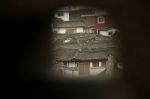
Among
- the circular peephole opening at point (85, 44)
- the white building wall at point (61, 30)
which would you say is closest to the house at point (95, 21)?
the circular peephole opening at point (85, 44)

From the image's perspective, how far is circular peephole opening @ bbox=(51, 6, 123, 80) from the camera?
1771 mm

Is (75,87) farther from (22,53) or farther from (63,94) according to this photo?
(22,53)

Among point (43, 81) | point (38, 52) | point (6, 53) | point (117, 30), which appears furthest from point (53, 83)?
point (117, 30)

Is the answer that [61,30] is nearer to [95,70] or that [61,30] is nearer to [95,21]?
[95,21]

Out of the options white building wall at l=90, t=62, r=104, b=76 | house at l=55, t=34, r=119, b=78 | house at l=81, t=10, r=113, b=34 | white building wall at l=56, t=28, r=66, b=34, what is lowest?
white building wall at l=90, t=62, r=104, b=76

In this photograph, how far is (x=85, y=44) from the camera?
179 centimetres

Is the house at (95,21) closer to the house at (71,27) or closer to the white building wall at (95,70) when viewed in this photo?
the house at (71,27)

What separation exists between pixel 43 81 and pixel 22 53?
21 cm

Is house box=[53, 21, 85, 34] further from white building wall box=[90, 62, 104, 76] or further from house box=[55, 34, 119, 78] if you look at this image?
white building wall box=[90, 62, 104, 76]

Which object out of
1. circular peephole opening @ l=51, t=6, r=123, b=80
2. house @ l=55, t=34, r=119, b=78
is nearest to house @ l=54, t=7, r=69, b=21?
circular peephole opening @ l=51, t=6, r=123, b=80

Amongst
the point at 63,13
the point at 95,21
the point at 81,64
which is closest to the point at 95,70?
the point at 81,64

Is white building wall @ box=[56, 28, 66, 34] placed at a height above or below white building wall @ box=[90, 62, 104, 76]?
above

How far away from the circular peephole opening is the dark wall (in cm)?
4

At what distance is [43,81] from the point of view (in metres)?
1.78
